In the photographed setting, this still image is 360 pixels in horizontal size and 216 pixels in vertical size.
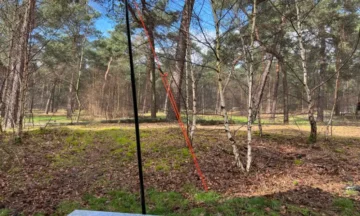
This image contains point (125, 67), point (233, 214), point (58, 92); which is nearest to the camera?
point (233, 214)

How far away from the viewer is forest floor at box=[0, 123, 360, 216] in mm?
3340

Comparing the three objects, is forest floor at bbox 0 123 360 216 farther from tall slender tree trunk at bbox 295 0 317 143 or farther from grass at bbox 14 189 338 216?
tall slender tree trunk at bbox 295 0 317 143

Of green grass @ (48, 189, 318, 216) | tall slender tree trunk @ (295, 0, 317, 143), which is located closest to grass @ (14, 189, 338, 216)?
green grass @ (48, 189, 318, 216)

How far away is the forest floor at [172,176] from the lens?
3.34 meters

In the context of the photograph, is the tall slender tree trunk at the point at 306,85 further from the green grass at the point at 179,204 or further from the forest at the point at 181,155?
the green grass at the point at 179,204

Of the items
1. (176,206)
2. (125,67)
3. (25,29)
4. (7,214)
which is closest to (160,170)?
(176,206)

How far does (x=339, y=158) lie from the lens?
217 inches

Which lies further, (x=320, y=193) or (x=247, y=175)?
(x=247, y=175)

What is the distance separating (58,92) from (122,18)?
29337 millimetres

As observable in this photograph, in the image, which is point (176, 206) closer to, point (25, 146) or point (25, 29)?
point (25, 146)

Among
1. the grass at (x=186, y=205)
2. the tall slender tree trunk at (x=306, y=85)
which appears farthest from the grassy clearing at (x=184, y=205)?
the tall slender tree trunk at (x=306, y=85)

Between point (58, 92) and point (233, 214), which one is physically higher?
point (58, 92)

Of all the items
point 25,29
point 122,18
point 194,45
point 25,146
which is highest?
point 122,18

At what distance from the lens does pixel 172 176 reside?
14.6ft
